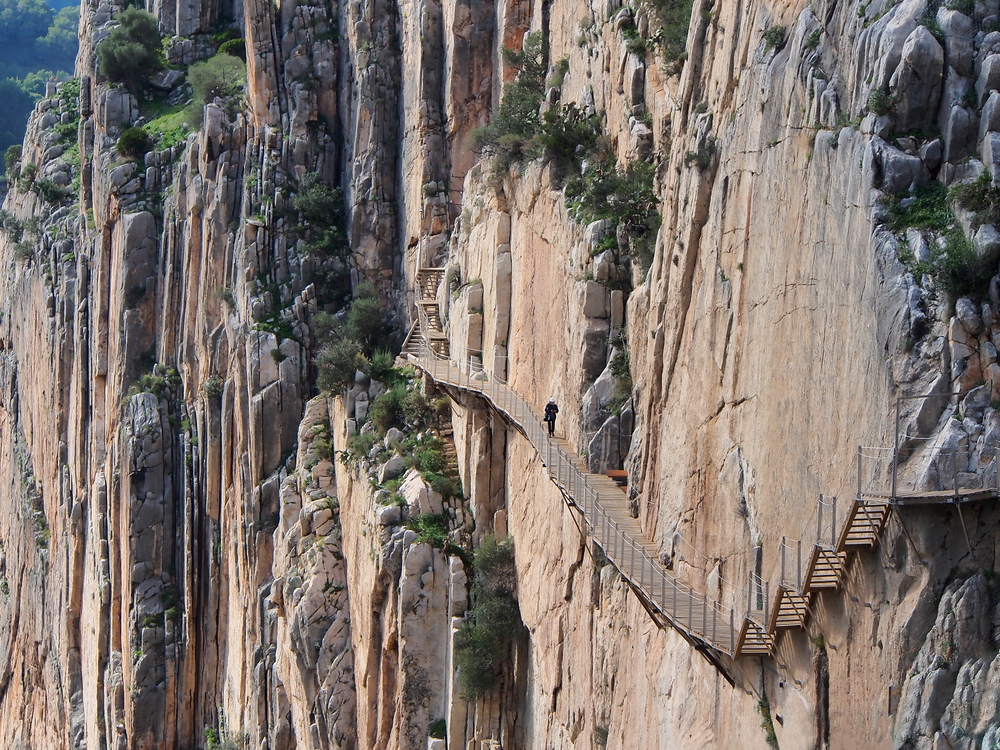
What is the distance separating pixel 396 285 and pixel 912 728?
34.2m

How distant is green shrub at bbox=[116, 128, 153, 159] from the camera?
192 feet

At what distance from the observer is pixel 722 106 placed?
21.5 m

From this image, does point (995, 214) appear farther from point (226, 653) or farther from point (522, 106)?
point (226, 653)

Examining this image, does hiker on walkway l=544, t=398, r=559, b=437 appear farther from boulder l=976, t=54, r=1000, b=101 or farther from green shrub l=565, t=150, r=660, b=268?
boulder l=976, t=54, r=1000, b=101

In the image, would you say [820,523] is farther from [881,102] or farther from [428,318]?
[428,318]

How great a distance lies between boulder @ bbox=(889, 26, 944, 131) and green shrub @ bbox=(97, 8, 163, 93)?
2098 inches

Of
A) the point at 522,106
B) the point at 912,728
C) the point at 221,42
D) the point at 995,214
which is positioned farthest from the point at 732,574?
the point at 221,42

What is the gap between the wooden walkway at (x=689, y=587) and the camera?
16.1 meters

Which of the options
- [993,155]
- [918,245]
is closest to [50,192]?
[918,245]

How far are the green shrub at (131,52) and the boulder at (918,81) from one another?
53.3m

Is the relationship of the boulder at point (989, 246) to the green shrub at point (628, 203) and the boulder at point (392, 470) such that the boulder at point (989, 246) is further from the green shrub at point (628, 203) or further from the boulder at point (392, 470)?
the boulder at point (392, 470)

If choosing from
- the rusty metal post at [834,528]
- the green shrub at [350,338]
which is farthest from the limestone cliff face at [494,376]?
the green shrub at [350,338]

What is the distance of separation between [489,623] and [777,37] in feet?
53.5

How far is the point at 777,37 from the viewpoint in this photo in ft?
64.0
